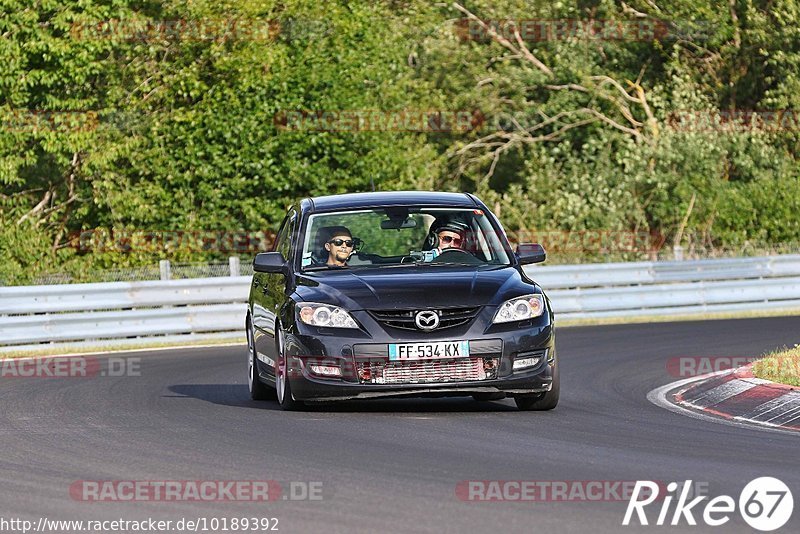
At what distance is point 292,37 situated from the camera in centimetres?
3425

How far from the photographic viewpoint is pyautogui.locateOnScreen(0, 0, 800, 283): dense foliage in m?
32.6

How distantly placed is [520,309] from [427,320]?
0.75 metres

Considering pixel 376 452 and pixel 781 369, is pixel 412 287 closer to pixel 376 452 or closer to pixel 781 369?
pixel 376 452

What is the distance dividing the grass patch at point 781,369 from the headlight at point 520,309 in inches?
80.1

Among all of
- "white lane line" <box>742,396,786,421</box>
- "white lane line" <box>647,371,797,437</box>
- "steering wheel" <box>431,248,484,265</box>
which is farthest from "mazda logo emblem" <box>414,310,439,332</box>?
"white lane line" <box>742,396,786,421</box>

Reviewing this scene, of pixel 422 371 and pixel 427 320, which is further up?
pixel 427 320

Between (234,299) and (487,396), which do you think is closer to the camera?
(487,396)

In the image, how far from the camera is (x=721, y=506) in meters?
7.42

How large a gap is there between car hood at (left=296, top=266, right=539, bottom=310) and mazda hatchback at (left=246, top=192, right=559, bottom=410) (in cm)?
1

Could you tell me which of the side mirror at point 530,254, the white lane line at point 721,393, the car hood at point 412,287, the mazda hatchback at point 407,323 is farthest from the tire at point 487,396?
the white lane line at point 721,393

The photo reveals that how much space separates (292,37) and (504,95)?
29.7 ft

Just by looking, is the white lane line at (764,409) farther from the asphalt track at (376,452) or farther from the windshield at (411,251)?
the windshield at (411,251)

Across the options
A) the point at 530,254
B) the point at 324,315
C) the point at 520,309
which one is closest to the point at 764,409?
the point at 520,309

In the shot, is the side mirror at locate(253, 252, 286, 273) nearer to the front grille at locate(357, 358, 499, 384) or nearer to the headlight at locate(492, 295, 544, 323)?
the front grille at locate(357, 358, 499, 384)
